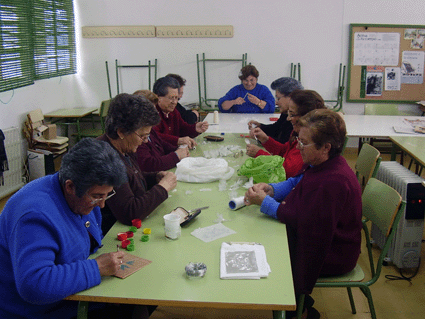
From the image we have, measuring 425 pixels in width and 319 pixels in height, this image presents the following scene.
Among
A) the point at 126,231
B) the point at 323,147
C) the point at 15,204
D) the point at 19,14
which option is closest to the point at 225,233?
the point at 126,231

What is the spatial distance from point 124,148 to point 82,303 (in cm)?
89

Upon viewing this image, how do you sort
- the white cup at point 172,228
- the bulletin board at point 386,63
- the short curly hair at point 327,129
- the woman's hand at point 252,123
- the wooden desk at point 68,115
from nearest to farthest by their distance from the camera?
the white cup at point 172,228
the short curly hair at point 327,129
the woman's hand at point 252,123
the wooden desk at point 68,115
the bulletin board at point 386,63

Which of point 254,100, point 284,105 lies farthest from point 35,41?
point 284,105

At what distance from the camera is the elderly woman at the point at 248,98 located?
534cm

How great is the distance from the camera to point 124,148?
213 cm

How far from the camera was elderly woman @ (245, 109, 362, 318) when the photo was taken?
6.16 feet

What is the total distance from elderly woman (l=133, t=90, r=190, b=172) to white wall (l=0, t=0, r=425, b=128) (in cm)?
360

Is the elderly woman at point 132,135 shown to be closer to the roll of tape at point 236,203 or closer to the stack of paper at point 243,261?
the roll of tape at point 236,203

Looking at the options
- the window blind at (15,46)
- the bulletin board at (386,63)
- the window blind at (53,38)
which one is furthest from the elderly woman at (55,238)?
the bulletin board at (386,63)

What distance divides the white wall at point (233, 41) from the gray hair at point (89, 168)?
197 inches

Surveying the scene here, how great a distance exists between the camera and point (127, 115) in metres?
2.08

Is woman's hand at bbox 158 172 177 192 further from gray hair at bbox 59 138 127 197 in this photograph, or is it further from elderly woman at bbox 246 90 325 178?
elderly woman at bbox 246 90 325 178

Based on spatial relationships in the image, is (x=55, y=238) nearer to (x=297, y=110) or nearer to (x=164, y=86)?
(x=297, y=110)

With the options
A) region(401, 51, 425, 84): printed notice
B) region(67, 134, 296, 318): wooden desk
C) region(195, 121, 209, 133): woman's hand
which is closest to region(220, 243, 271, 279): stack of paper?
region(67, 134, 296, 318): wooden desk
